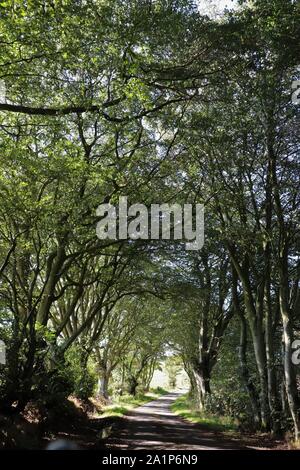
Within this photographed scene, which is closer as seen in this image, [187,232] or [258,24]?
[258,24]

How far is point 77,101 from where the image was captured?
13.8 metres

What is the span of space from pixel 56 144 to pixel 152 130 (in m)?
5.04

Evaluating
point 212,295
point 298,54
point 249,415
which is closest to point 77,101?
point 298,54

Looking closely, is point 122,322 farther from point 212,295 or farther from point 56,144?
point 56,144

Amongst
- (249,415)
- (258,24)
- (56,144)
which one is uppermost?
(258,24)

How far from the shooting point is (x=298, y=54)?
13562 mm

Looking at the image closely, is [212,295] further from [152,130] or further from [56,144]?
[56,144]

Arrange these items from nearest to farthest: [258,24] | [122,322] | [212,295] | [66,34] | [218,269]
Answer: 1. [66,34]
2. [258,24]
3. [218,269]
4. [212,295]
5. [122,322]

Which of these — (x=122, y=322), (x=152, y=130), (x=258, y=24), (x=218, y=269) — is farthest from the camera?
(x=122, y=322)

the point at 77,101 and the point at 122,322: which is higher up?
the point at 77,101

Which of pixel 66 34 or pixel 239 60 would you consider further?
pixel 239 60

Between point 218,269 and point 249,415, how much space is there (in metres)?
9.51

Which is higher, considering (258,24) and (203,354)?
(258,24)

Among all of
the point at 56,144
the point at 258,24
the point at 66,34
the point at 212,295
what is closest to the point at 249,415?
the point at 212,295
